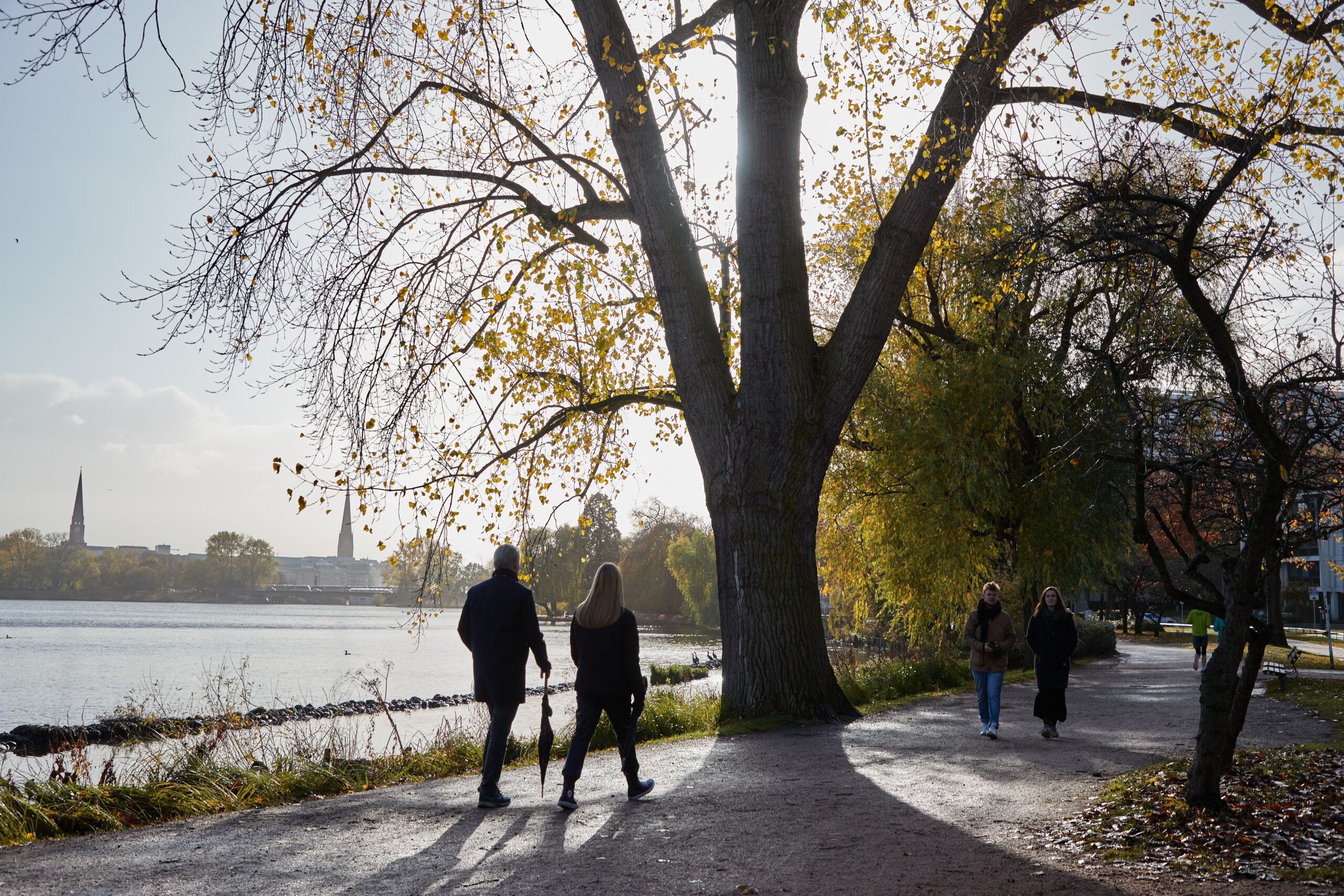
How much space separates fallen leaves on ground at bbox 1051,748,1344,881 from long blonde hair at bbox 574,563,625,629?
3164 millimetres

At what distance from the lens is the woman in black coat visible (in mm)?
10797

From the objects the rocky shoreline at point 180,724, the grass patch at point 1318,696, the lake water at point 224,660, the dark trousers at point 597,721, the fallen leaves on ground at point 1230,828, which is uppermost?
the dark trousers at point 597,721

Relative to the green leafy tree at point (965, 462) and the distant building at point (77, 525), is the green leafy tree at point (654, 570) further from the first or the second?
the distant building at point (77, 525)

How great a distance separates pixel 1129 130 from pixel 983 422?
12.6 meters

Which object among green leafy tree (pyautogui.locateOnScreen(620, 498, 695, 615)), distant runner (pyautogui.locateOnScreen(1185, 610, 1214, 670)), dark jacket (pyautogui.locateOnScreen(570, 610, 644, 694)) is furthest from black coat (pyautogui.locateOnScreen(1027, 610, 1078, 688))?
green leafy tree (pyautogui.locateOnScreen(620, 498, 695, 615))

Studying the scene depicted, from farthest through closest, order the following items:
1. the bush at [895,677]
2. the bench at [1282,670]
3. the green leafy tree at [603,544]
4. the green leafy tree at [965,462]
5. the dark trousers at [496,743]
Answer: the green leafy tree at [603,544] < the green leafy tree at [965,462] < the bench at [1282,670] < the bush at [895,677] < the dark trousers at [496,743]

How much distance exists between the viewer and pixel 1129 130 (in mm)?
6941

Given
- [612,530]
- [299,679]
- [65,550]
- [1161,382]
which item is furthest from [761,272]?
[65,550]

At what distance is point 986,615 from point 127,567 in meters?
144

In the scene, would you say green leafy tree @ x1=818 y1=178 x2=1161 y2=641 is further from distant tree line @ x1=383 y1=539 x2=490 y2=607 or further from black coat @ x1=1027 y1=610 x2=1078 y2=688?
distant tree line @ x1=383 y1=539 x2=490 y2=607

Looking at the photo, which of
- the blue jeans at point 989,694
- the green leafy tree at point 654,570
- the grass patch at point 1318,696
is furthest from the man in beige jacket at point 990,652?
the green leafy tree at point 654,570

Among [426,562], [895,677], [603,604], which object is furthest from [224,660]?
[603,604]

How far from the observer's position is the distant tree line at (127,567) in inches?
4815

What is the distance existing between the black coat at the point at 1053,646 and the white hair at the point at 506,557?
260 inches
